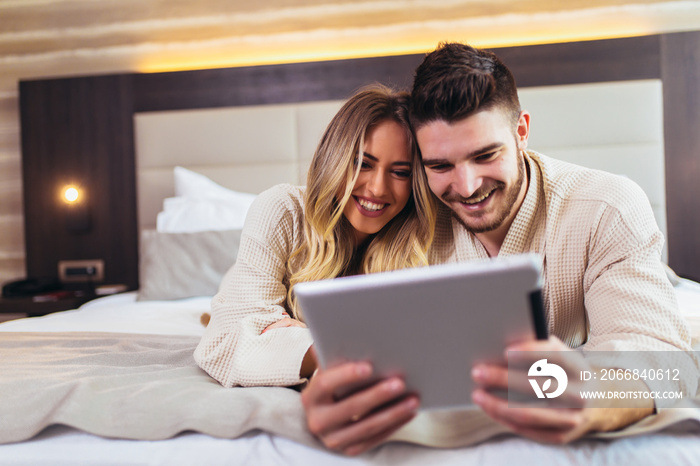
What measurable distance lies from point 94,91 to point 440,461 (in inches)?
118

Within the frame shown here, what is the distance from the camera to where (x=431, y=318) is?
66 cm

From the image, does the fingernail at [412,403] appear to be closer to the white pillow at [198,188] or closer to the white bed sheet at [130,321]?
the white bed sheet at [130,321]

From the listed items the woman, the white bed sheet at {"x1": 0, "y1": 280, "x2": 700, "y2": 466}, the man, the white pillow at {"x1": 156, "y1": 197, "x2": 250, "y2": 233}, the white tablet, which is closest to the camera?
the white tablet

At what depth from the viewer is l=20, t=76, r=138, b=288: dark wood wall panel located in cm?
299

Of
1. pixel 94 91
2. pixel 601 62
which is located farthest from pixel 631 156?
pixel 94 91

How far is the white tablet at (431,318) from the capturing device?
2.04ft

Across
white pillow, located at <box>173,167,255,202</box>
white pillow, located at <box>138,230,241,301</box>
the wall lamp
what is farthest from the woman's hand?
the wall lamp

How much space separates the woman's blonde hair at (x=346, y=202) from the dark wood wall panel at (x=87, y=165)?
6.40ft

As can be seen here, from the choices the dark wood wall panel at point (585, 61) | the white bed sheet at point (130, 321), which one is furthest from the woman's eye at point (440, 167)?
the dark wood wall panel at point (585, 61)

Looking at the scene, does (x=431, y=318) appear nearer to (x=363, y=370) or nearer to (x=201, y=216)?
(x=363, y=370)

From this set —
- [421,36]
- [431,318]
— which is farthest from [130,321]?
[421,36]

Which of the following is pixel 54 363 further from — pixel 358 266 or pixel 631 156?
pixel 631 156

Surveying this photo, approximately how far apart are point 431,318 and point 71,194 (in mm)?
2861

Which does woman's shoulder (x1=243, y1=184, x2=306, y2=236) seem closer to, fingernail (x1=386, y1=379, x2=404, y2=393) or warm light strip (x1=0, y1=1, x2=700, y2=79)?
fingernail (x1=386, y1=379, x2=404, y2=393)
